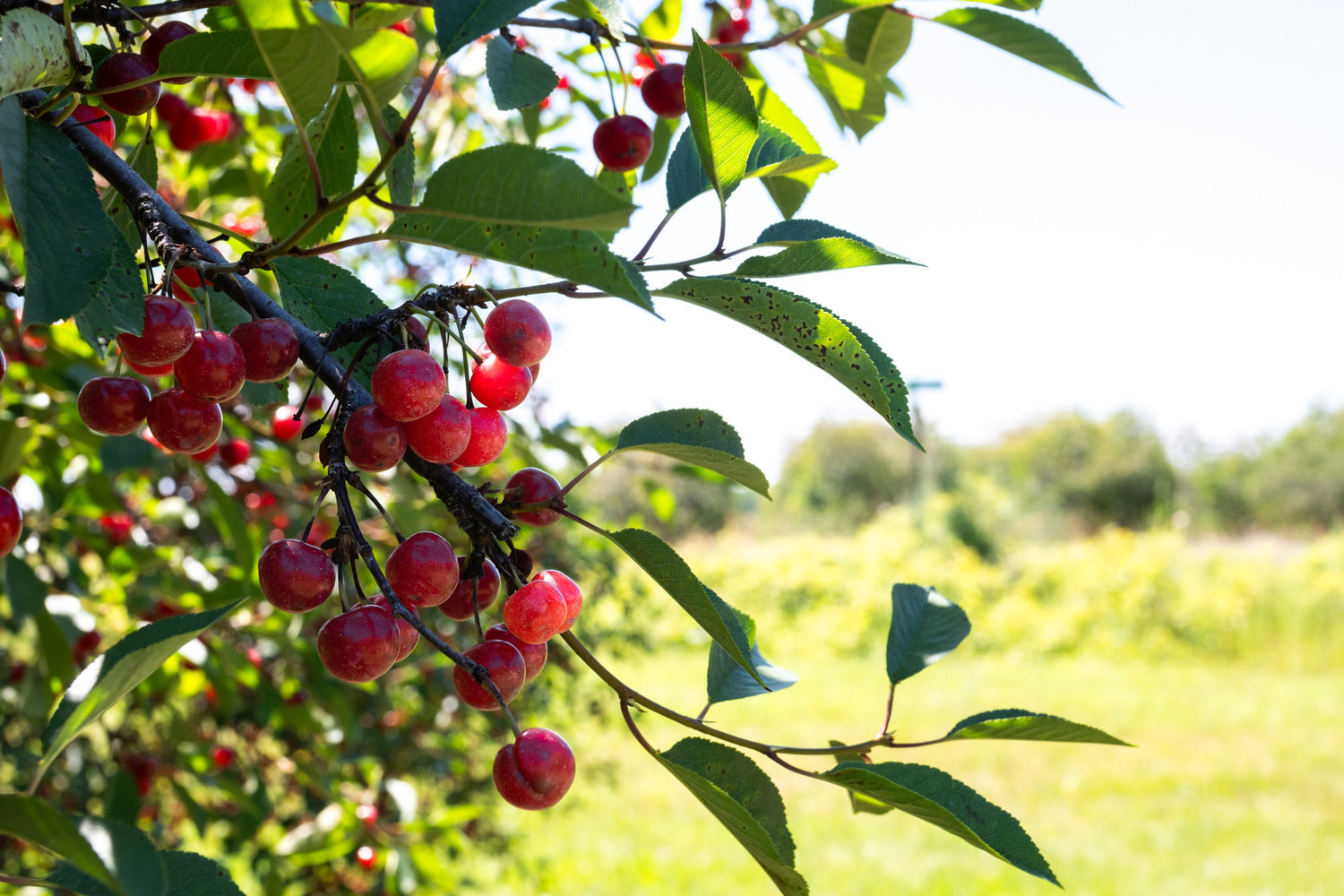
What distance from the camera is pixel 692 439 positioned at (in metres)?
0.76

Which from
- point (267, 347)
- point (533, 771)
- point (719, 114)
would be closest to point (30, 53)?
point (267, 347)

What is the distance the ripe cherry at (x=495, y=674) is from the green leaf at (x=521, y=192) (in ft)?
0.99

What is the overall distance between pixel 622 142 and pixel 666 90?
0.12m

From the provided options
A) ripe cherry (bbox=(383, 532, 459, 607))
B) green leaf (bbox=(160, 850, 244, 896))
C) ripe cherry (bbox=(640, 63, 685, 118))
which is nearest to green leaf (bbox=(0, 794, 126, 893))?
green leaf (bbox=(160, 850, 244, 896))

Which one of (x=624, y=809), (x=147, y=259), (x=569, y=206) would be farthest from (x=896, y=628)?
(x=624, y=809)

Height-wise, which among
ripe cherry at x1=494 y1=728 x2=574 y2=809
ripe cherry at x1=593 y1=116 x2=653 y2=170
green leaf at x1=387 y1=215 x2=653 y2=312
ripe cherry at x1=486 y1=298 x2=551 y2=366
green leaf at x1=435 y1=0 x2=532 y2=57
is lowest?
ripe cherry at x1=494 y1=728 x2=574 y2=809

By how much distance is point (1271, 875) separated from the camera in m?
4.64

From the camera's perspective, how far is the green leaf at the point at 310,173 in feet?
2.59

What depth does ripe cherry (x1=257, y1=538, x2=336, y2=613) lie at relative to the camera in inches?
25.4

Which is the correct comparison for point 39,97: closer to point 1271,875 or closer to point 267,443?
point 267,443

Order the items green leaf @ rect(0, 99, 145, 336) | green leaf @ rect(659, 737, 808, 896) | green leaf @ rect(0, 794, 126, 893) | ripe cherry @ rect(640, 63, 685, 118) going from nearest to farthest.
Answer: green leaf @ rect(0, 794, 126, 893) → green leaf @ rect(0, 99, 145, 336) → green leaf @ rect(659, 737, 808, 896) → ripe cherry @ rect(640, 63, 685, 118)

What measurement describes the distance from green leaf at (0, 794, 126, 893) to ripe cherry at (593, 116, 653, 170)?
2.63 feet

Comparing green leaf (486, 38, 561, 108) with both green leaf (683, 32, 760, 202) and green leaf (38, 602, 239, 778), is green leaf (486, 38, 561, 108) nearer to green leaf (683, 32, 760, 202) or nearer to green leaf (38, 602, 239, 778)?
green leaf (683, 32, 760, 202)

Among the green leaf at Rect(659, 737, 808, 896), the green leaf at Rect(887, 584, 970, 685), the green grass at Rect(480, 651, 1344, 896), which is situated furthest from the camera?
the green grass at Rect(480, 651, 1344, 896)
